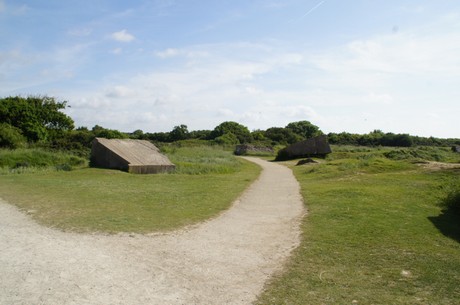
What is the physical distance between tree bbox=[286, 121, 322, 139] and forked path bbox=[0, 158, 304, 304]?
76.8 metres

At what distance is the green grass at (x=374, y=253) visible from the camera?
4758 mm

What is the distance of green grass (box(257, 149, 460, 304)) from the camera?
15.6 feet

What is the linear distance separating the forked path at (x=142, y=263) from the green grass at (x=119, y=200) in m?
0.64

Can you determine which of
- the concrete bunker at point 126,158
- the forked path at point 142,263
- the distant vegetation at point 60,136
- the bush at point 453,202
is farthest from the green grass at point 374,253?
the distant vegetation at point 60,136

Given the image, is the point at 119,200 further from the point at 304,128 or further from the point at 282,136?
the point at 304,128

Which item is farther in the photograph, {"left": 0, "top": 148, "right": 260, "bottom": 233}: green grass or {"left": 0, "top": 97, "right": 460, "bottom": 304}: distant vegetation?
{"left": 0, "top": 148, "right": 260, "bottom": 233}: green grass

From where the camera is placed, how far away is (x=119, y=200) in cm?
1089

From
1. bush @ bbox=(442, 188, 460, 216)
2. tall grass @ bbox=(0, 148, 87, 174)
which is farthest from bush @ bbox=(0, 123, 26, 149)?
bush @ bbox=(442, 188, 460, 216)

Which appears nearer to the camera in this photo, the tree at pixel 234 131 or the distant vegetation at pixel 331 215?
the distant vegetation at pixel 331 215

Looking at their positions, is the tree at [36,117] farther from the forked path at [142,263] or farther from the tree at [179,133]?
the tree at [179,133]

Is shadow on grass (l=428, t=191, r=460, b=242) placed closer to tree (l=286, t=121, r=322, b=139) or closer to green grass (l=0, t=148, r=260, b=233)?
green grass (l=0, t=148, r=260, b=233)

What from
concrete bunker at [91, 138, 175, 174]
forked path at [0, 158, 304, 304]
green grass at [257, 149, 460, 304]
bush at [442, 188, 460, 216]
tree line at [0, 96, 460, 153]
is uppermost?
tree line at [0, 96, 460, 153]

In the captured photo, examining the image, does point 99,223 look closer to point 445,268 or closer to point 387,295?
point 387,295

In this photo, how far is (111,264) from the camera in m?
5.54
